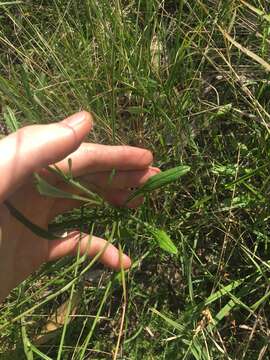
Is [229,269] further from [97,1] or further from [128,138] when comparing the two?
[97,1]

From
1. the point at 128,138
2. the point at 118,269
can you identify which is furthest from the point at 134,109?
the point at 118,269

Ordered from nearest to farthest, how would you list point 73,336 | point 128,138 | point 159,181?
point 159,181 < point 128,138 < point 73,336

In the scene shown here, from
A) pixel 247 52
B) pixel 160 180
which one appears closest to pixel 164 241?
pixel 160 180

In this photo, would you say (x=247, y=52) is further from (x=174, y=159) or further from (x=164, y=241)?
(x=164, y=241)

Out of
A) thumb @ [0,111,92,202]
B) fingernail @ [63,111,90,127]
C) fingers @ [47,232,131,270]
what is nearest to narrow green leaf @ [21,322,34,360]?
fingers @ [47,232,131,270]

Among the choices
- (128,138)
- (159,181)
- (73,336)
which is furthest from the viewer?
(73,336)

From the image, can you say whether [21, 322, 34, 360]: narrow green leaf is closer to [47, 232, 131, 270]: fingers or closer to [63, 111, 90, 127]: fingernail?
[47, 232, 131, 270]: fingers

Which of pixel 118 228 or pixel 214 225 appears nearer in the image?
pixel 118 228
